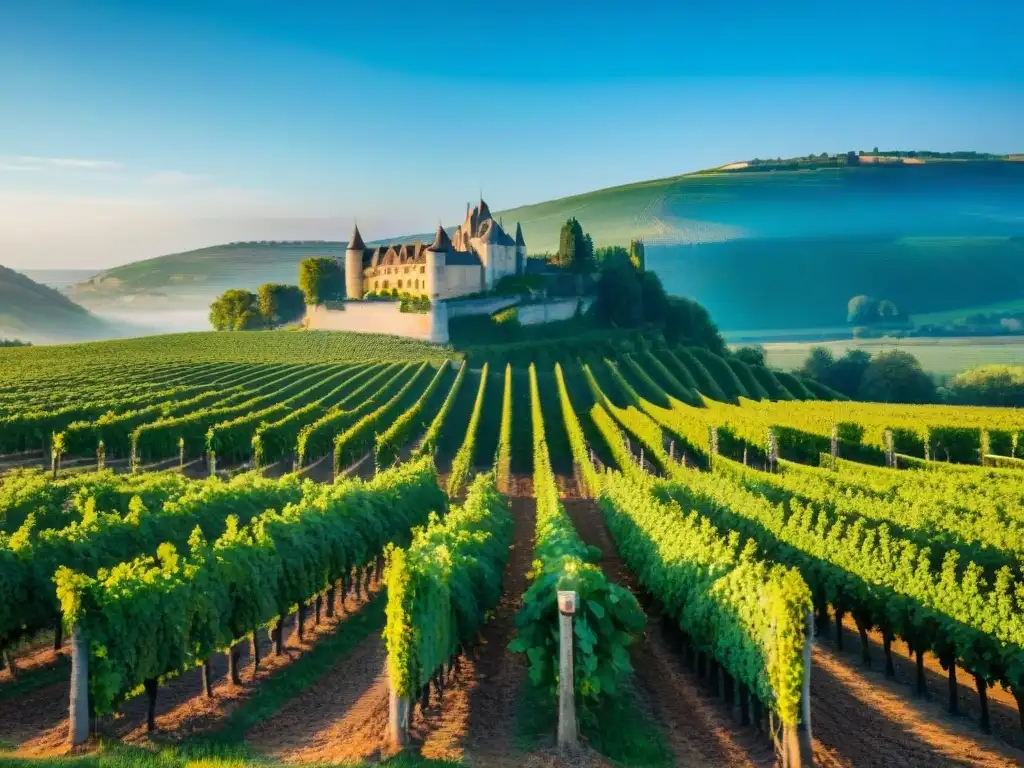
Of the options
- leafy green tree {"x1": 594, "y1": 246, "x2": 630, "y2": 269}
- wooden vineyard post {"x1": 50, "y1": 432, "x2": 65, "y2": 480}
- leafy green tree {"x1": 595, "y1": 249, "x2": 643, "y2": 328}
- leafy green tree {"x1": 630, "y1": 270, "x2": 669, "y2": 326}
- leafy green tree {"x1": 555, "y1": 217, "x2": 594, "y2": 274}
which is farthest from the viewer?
leafy green tree {"x1": 594, "y1": 246, "x2": 630, "y2": 269}

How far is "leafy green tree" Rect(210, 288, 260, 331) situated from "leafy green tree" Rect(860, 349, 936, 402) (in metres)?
73.6

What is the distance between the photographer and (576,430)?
46.8 metres

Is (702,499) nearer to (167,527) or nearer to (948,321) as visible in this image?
(167,527)

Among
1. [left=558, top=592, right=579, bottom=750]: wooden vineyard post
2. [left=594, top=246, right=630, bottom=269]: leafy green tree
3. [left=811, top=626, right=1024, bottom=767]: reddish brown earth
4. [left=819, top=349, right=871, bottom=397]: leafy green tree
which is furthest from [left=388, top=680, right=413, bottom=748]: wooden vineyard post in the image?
[left=819, top=349, right=871, bottom=397]: leafy green tree

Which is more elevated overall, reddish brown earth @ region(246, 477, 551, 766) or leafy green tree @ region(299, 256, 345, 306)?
leafy green tree @ region(299, 256, 345, 306)

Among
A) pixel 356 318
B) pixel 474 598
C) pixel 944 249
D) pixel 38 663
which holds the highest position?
pixel 944 249

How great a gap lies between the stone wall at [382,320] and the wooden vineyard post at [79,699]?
70.7m

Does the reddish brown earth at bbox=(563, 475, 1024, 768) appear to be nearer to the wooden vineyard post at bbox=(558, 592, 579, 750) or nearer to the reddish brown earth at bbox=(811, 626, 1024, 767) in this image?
the reddish brown earth at bbox=(811, 626, 1024, 767)

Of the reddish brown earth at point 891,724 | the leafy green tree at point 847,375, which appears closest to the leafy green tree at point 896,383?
the leafy green tree at point 847,375

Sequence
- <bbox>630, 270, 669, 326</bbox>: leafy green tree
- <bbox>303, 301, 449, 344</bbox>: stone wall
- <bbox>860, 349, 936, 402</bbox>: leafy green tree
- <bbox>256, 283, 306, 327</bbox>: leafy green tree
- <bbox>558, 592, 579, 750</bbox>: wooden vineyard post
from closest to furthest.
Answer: <bbox>558, 592, 579, 750</bbox>: wooden vineyard post
<bbox>303, 301, 449, 344</bbox>: stone wall
<bbox>860, 349, 936, 402</bbox>: leafy green tree
<bbox>630, 270, 669, 326</bbox>: leafy green tree
<bbox>256, 283, 306, 327</bbox>: leafy green tree

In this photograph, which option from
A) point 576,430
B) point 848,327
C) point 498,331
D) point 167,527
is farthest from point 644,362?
point 848,327

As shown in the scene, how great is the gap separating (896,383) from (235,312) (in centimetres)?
7955

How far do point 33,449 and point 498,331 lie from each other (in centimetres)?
4986

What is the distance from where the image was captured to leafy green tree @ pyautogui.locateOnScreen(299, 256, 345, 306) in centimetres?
10231
